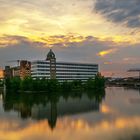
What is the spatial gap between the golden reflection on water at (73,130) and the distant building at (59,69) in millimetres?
97302

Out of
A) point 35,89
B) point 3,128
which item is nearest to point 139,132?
point 3,128

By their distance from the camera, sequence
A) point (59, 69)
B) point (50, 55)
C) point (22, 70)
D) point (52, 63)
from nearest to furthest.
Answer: point (52, 63), point (59, 69), point (50, 55), point (22, 70)

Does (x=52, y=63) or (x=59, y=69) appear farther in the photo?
(x=59, y=69)

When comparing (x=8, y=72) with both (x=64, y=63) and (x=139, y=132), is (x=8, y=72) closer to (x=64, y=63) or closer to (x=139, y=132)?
(x=64, y=63)

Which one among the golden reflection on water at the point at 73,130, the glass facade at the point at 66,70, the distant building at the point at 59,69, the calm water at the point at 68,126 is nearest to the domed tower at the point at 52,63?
the distant building at the point at 59,69

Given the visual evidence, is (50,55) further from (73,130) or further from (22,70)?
(73,130)

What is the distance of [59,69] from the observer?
469 ft

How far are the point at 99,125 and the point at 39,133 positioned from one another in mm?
7224

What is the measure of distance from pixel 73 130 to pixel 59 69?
110 metres

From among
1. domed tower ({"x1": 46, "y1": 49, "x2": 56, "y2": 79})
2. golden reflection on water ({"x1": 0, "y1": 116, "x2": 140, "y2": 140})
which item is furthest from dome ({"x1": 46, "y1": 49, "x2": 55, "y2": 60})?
golden reflection on water ({"x1": 0, "y1": 116, "x2": 140, "y2": 140})

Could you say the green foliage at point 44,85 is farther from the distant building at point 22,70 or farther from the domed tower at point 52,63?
the distant building at point 22,70

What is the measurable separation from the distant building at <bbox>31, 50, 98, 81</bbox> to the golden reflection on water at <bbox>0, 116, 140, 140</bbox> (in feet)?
319

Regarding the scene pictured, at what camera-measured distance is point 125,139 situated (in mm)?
27719

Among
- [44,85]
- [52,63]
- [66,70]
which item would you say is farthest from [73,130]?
[66,70]
